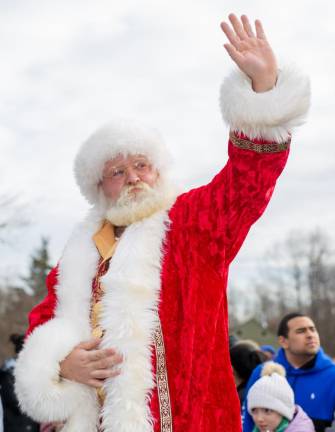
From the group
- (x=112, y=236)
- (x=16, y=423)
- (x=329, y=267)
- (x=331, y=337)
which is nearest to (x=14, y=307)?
(x=331, y=337)

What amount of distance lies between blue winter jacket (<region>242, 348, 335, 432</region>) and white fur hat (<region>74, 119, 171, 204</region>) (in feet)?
9.15

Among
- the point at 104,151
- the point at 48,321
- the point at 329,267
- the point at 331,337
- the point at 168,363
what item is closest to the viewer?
the point at 168,363

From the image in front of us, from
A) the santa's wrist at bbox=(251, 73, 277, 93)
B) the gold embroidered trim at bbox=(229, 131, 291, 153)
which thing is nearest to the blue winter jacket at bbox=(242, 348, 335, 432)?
the gold embroidered trim at bbox=(229, 131, 291, 153)

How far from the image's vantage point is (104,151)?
355 cm

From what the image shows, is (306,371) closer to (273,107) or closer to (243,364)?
(243,364)

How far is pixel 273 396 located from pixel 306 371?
0.82 metres

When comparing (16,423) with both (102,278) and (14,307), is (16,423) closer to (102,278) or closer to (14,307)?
(102,278)

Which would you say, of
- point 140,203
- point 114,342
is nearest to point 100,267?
point 140,203

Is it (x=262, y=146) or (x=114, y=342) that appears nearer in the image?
(x=262, y=146)

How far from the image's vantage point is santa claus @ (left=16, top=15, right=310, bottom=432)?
281 cm

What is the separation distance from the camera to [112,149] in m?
3.53

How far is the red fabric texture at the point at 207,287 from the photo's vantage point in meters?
2.83

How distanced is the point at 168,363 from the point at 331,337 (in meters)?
44.5

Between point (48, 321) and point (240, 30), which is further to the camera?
point (48, 321)
